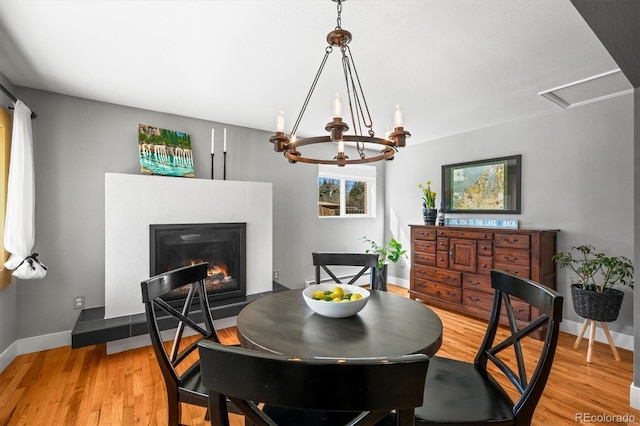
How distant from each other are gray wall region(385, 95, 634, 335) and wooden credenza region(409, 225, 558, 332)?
285 millimetres

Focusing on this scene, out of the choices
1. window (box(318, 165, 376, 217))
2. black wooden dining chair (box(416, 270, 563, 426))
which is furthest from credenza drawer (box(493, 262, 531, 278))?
window (box(318, 165, 376, 217))

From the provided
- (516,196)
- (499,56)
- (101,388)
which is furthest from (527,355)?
(101,388)

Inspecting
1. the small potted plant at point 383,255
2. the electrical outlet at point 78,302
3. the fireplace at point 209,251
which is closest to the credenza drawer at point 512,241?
the small potted plant at point 383,255

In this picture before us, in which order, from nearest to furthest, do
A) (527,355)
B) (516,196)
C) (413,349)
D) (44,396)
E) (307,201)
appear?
(413,349) < (44,396) < (527,355) < (516,196) < (307,201)

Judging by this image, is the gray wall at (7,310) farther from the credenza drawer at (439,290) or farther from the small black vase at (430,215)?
the small black vase at (430,215)

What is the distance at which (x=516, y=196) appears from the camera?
362 centimetres

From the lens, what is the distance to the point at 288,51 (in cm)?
210

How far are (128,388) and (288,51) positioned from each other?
270 centimetres

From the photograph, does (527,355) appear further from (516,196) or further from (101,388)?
(101,388)

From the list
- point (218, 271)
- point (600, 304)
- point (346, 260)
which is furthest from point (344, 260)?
point (600, 304)

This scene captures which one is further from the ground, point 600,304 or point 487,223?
point 487,223

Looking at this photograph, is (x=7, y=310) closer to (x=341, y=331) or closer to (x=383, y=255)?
(x=341, y=331)

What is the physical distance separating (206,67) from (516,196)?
3.63 meters
